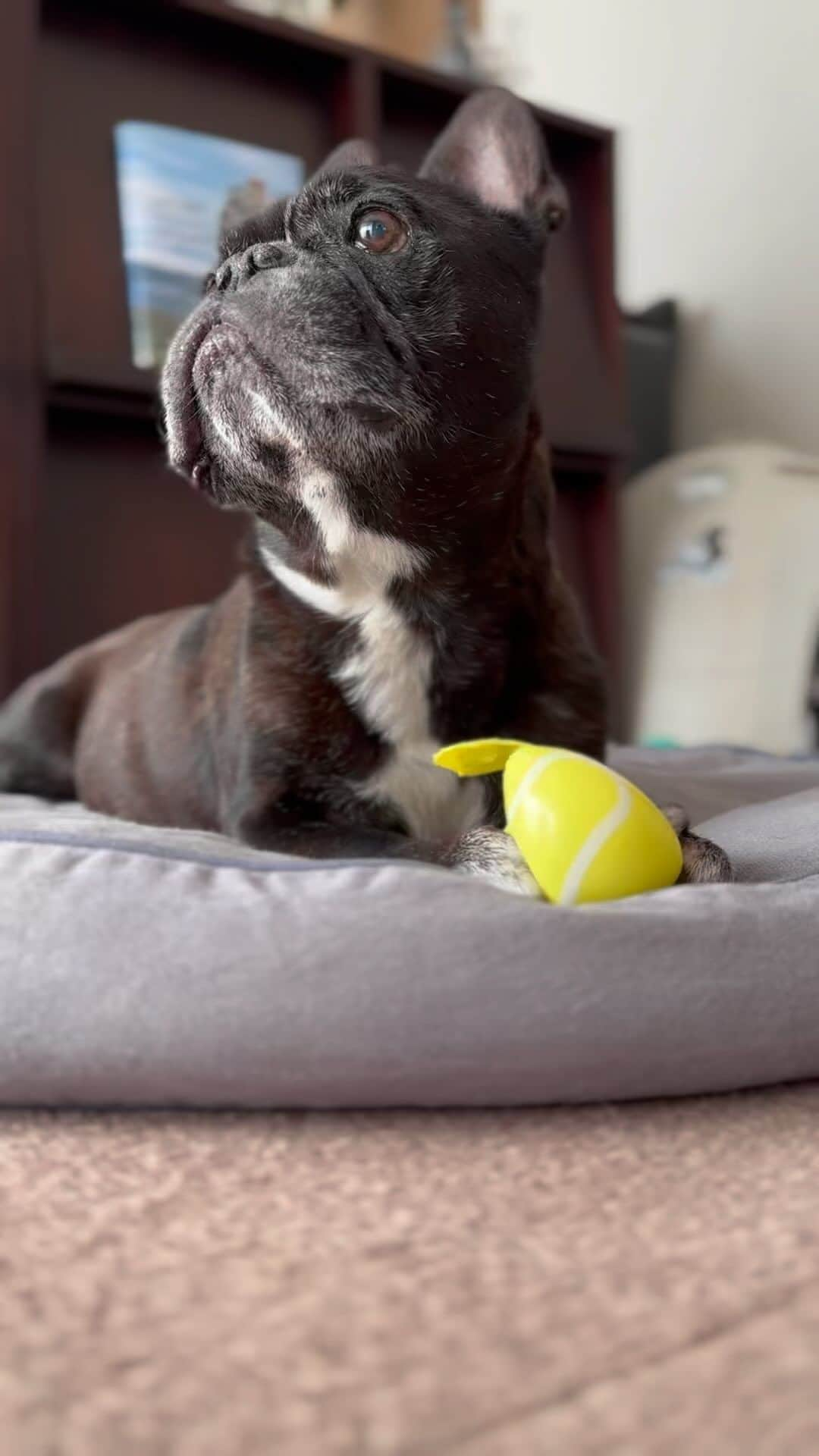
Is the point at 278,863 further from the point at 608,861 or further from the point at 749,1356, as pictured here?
the point at 749,1356

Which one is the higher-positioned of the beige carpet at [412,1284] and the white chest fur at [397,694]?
the white chest fur at [397,694]

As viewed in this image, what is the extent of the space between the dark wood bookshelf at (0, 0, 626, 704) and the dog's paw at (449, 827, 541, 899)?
1499 mm

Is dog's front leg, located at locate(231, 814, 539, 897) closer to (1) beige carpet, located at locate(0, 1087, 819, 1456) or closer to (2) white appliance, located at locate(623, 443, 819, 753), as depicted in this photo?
(1) beige carpet, located at locate(0, 1087, 819, 1456)

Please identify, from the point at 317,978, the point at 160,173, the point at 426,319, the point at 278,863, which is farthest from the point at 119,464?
the point at 317,978

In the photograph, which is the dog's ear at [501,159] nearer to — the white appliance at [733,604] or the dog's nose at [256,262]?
the dog's nose at [256,262]

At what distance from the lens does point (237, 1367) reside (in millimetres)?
514

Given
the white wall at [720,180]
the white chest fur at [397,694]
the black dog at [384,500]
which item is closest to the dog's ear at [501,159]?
the black dog at [384,500]

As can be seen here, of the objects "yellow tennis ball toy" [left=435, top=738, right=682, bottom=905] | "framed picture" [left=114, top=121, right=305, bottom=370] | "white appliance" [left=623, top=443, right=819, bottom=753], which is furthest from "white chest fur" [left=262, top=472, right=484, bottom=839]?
"white appliance" [left=623, top=443, right=819, bottom=753]

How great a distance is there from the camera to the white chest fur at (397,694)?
1339mm

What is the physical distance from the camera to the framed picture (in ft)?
8.09

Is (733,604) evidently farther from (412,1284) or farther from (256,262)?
(412,1284)

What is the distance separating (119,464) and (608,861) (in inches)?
75.0

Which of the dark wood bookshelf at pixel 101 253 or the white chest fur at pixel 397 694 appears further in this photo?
the dark wood bookshelf at pixel 101 253

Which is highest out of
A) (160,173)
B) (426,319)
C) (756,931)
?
(160,173)
